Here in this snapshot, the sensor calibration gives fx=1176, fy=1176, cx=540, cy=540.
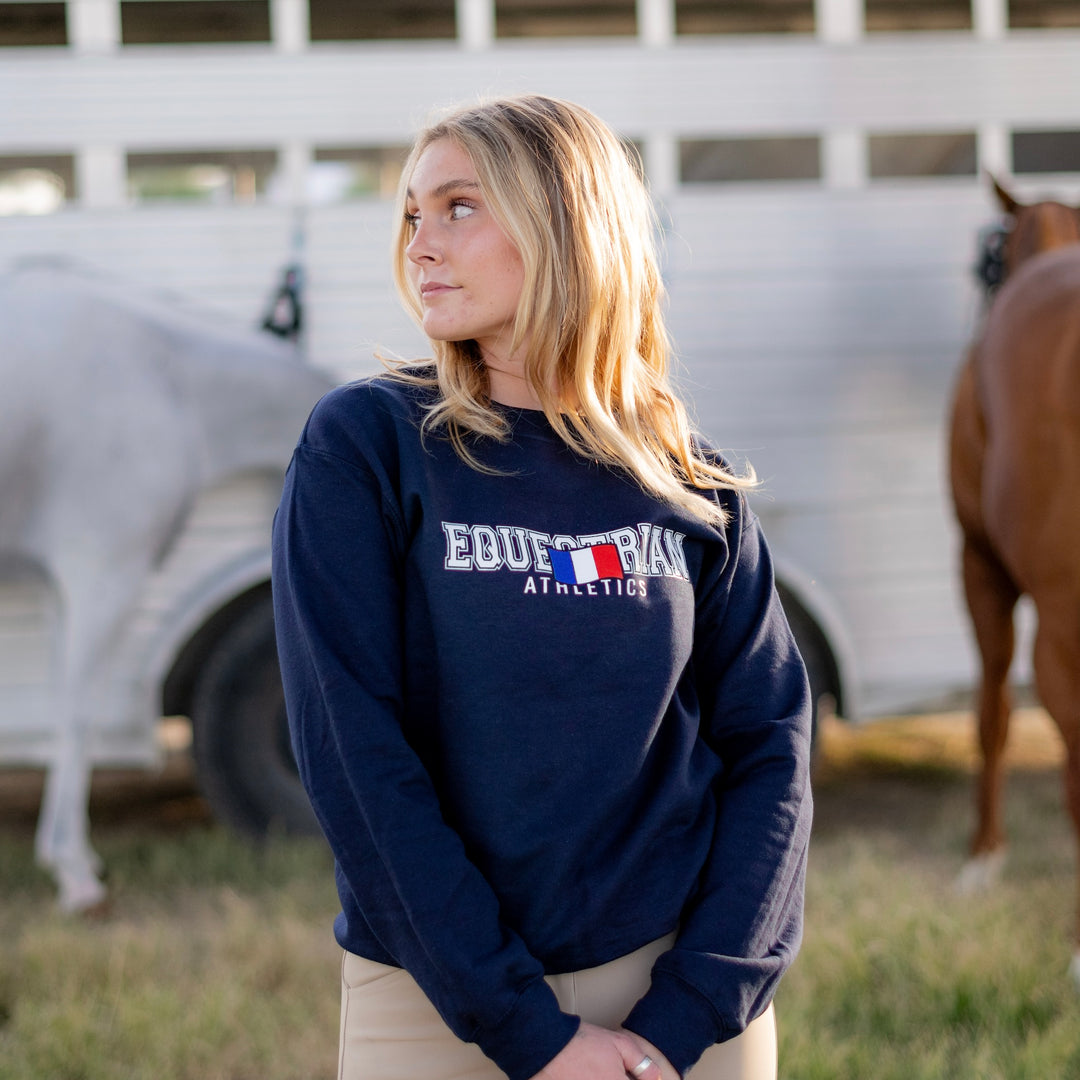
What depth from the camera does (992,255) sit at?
12.4ft

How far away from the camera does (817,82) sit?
13.0 ft

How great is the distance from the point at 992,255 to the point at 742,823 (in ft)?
9.88

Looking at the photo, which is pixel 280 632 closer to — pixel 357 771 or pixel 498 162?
pixel 357 771

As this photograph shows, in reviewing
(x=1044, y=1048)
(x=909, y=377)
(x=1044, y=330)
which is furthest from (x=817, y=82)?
(x=1044, y=1048)

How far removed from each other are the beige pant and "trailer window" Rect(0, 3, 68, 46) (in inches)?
142

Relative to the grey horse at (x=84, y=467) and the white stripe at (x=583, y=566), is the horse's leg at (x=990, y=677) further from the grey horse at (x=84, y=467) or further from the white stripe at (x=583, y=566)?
the white stripe at (x=583, y=566)

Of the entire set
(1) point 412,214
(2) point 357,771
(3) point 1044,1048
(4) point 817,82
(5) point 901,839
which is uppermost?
(4) point 817,82

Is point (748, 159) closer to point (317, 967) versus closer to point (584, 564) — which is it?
point (317, 967)

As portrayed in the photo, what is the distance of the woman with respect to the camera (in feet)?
3.76

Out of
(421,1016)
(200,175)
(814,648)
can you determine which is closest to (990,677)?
(814,648)

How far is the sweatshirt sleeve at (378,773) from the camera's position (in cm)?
111

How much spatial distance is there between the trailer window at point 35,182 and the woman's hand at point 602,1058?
3440mm

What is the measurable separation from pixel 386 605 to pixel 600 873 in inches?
13.9

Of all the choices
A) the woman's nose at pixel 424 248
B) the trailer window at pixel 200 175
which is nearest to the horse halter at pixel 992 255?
the trailer window at pixel 200 175
